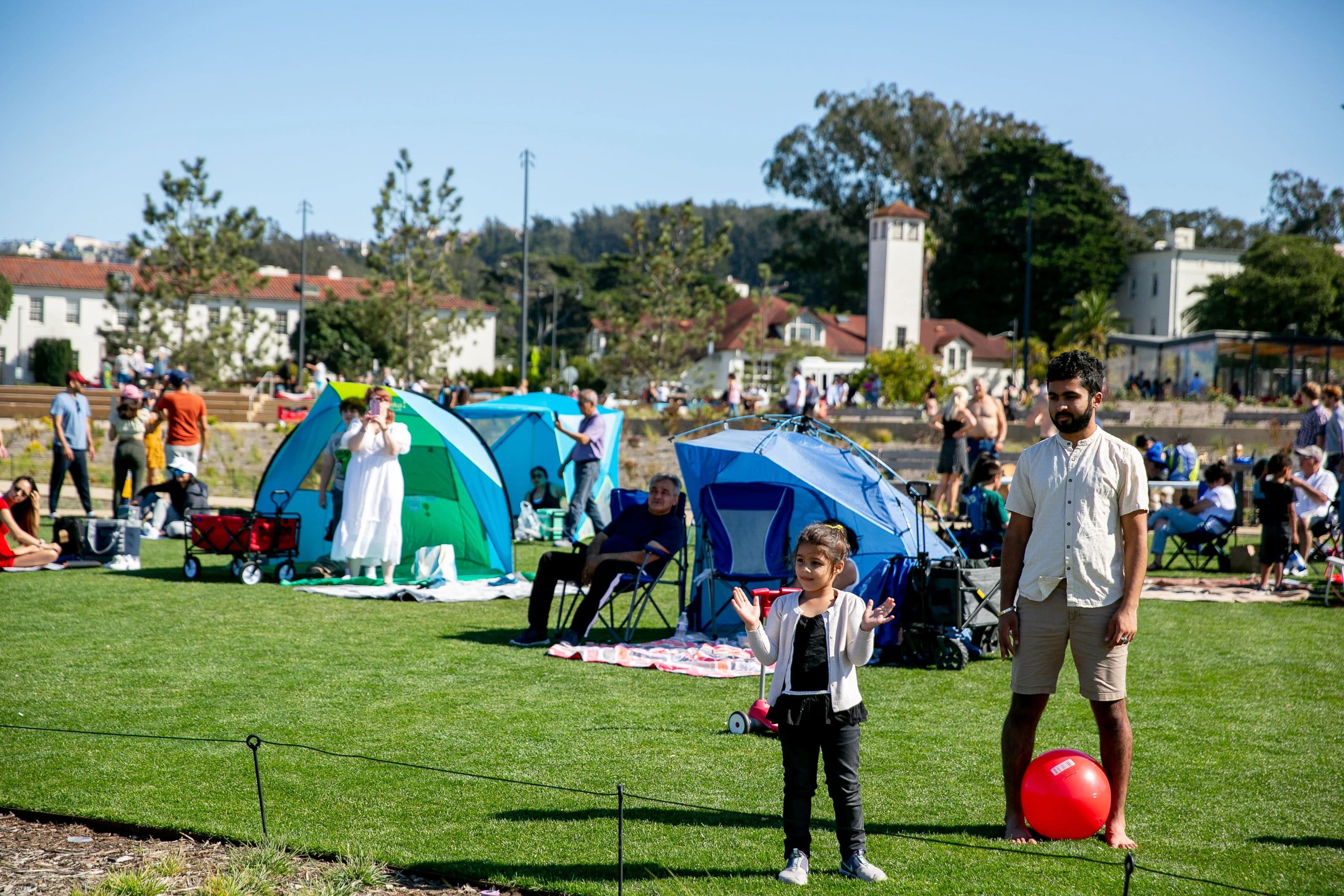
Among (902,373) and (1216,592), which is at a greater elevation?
(902,373)

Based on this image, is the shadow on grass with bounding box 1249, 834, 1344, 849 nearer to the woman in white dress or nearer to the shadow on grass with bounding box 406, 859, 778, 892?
the shadow on grass with bounding box 406, 859, 778, 892

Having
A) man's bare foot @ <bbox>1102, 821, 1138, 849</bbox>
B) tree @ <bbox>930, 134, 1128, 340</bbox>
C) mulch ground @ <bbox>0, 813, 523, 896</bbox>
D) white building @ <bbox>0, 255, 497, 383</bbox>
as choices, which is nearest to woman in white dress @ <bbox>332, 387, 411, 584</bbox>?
mulch ground @ <bbox>0, 813, 523, 896</bbox>

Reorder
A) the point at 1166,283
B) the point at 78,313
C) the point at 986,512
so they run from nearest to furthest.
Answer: the point at 986,512
the point at 78,313
the point at 1166,283

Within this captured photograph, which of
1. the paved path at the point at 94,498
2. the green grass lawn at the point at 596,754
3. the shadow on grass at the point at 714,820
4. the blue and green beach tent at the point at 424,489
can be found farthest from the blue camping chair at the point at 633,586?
the paved path at the point at 94,498

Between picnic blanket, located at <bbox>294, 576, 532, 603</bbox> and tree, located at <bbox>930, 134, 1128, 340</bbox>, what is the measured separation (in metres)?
55.7

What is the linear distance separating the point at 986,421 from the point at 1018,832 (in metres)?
10.6

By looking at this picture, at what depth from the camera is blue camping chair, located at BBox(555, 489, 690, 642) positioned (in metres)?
8.56

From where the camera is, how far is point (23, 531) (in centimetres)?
1137

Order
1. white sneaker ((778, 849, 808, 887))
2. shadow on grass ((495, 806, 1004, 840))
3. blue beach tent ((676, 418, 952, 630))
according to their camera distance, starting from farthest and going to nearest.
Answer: blue beach tent ((676, 418, 952, 630))
shadow on grass ((495, 806, 1004, 840))
white sneaker ((778, 849, 808, 887))

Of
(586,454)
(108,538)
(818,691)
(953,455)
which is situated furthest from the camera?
(953,455)

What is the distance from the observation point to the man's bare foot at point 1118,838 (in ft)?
14.9

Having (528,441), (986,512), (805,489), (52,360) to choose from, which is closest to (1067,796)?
(805,489)

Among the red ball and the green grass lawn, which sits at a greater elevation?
the red ball

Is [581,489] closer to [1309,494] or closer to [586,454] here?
[586,454]
